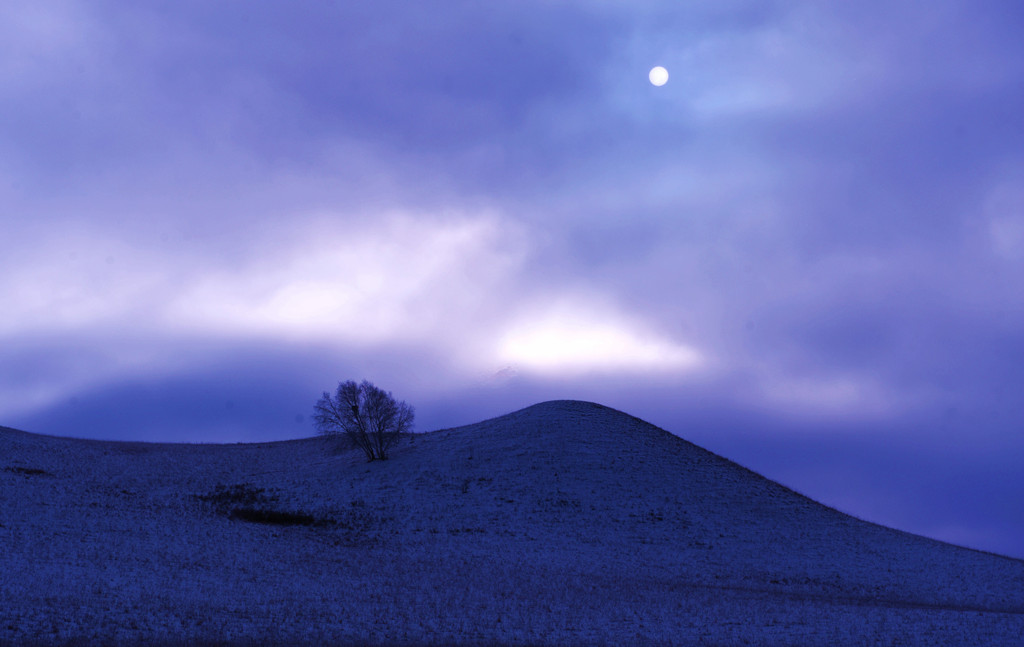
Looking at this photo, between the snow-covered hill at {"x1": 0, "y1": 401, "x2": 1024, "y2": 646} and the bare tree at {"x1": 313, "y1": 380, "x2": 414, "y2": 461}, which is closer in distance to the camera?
the snow-covered hill at {"x1": 0, "y1": 401, "x2": 1024, "y2": 646}

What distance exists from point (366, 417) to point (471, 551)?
24714 mm

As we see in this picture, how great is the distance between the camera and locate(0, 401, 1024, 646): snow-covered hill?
21906mm

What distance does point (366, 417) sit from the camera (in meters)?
59.1

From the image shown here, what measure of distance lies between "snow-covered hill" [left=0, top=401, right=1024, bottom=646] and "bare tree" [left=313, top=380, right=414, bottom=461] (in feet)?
6.14

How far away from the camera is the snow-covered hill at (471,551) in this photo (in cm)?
2191

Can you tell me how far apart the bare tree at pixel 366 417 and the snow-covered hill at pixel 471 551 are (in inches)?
73.7

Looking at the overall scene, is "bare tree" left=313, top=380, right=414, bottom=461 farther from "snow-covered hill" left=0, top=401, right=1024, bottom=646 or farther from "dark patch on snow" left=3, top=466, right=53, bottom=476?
"dark patch on snow" left=3, top=466, right=53, bottom=476

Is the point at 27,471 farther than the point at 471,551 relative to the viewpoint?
Yes

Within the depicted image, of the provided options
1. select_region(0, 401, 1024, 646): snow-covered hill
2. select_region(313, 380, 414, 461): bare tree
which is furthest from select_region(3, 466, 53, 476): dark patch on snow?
select_region(313, 380, 414, 461): bare tree

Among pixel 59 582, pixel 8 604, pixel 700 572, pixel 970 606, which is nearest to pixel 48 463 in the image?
pixel 59 582

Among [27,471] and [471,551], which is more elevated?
[27,471]

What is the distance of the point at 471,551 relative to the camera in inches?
1458

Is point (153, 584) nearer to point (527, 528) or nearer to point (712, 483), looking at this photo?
point (527, 528)

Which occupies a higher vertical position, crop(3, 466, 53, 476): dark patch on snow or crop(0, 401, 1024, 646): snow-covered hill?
crop(3, 466, 53, 476): dark patch on snow
